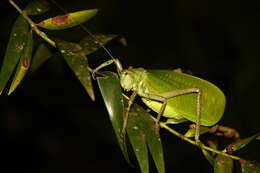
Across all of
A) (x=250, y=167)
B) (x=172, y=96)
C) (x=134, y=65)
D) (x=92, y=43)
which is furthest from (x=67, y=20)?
(x=134, y=65)

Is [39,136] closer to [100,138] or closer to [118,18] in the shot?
[100,138]

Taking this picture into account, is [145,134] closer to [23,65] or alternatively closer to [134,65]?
[23,65]

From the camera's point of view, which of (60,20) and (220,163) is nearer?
(220,163)

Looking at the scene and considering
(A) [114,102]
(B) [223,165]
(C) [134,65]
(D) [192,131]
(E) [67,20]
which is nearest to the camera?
(A) [114,102]

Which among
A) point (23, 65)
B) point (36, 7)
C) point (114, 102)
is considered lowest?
point (114, 102)

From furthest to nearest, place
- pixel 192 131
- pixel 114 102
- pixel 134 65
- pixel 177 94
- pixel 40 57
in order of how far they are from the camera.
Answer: pixel 134 65, pixel 177 94, pixel 40 57, pixel 192 131, pixel 114 102

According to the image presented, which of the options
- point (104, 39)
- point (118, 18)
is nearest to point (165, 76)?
point (104, 39)

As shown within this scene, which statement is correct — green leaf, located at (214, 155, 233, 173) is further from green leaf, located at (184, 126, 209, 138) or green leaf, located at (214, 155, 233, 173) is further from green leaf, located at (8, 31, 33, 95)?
green leaf, located at (8, 31, 33, 95)
